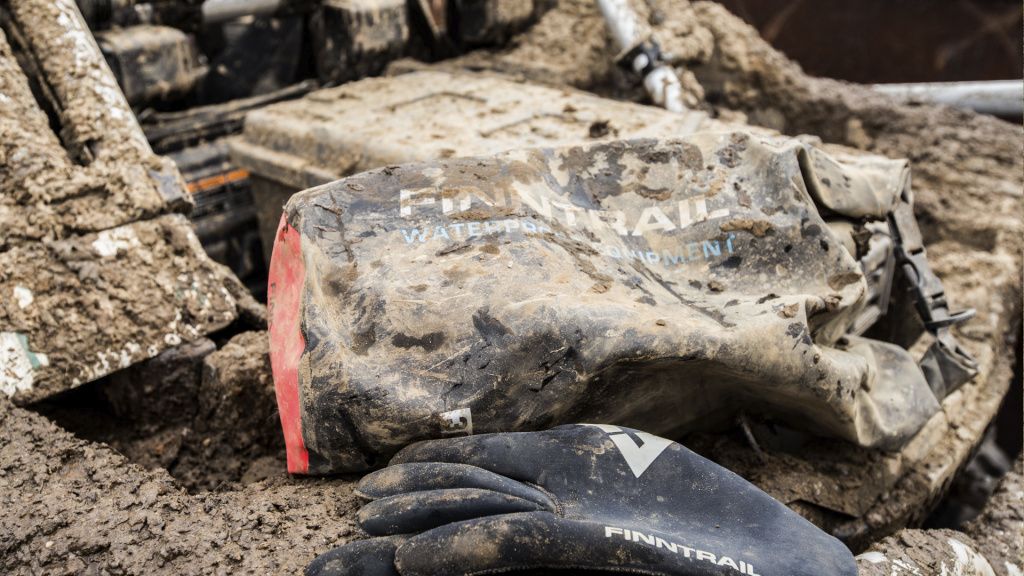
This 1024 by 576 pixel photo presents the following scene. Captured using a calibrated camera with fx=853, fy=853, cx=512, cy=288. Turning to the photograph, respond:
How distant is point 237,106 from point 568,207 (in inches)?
67.5

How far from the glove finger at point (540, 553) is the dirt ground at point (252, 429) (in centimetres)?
19

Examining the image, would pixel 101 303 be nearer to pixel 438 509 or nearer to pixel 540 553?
pixel 438 509

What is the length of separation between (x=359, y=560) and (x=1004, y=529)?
1.36 m

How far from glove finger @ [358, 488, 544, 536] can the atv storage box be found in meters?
1.16

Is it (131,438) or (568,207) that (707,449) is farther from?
(131,438)

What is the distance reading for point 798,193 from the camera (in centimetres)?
157

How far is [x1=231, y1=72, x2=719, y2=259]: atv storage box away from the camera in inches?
89.1

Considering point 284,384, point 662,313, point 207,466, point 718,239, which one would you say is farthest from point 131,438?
point 718,239

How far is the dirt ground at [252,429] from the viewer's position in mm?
1190

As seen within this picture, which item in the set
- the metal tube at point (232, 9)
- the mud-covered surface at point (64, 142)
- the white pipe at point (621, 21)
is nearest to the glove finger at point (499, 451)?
the mud-covered surface at point (64, 142)

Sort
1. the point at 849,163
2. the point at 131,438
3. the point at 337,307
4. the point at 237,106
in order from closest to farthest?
the point at 337,307 < the point at 131,438 < the point at 849,163 < the point at 237,106

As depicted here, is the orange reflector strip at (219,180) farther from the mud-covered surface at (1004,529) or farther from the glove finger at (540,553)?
the mud-covered surface at (1004,529)

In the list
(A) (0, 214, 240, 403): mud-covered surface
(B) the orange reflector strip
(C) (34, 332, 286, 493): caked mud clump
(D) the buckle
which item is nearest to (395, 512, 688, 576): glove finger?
(C) (34, 332, 286, 493): caked mud clump

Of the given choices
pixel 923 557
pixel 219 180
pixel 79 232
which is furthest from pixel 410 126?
pixel 923 557
